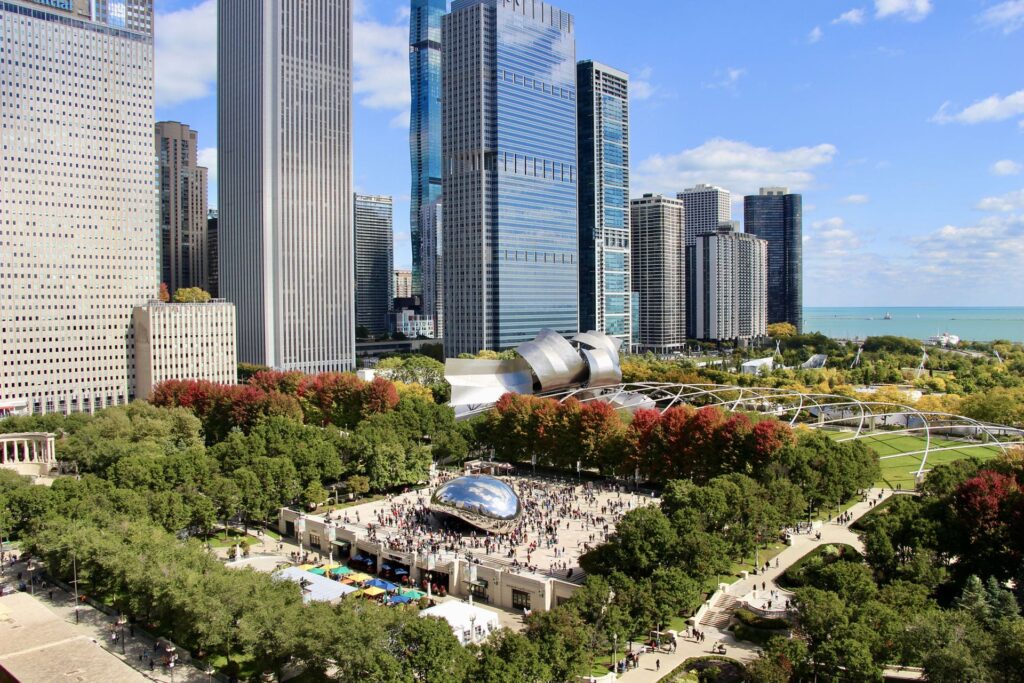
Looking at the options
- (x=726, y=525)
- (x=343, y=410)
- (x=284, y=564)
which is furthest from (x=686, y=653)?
(x=343, y=410)

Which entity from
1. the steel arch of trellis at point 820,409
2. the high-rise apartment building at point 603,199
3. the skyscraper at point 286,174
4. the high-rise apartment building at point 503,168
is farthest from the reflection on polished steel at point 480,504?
the high-rise apartment building at point 603,199

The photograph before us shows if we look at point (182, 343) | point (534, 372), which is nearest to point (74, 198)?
point (182, 343)

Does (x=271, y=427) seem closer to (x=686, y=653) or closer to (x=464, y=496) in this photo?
(x=464, y=496)

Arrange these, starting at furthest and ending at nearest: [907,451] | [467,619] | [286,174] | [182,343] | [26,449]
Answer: [286,174] < [182,343] < [26,449] < [907,451] < [467,619]

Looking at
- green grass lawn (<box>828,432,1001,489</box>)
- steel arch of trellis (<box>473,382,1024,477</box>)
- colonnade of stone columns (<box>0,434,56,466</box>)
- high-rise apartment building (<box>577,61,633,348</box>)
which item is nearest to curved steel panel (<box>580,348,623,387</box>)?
steel arch of trellis (<box>473,382,1024,477</box>)

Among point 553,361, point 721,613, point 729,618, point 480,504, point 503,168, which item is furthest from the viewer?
point 503,168

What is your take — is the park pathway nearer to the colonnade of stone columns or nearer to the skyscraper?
the colonnade of stone columns

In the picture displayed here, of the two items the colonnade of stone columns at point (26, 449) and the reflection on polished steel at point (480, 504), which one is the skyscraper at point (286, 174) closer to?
the colonnade of stone columns at point (26, 449)

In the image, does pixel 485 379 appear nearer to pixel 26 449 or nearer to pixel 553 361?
pixel 553 361
